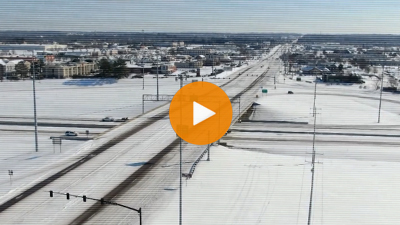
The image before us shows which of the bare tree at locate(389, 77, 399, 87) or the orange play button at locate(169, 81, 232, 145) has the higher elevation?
the bare tree at locate(389, 77, 399, 87)

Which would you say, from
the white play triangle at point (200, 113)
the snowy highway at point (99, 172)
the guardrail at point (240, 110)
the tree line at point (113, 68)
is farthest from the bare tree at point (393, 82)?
the tree line at point (113, 68)

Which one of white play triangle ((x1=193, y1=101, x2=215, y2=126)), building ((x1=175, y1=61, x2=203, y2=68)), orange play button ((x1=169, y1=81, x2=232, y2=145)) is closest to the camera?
orange play button ((x1=169, y1=81, x2=232, y2=145))

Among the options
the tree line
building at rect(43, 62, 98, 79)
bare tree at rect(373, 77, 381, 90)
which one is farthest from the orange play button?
bare tree at rect(373, 77, 381, 90)

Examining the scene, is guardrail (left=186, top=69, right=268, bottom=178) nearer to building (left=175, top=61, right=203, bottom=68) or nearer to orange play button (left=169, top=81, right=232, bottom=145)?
orange play button (left=169, top=81, right=232, bottom=145)

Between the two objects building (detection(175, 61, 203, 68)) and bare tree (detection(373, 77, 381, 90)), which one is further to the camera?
building (detection(175, 61, 203, 68))

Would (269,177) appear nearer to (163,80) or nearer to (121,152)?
(121,152)

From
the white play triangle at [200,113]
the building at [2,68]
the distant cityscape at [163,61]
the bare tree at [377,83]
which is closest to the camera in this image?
the white play triangle at [200,113]

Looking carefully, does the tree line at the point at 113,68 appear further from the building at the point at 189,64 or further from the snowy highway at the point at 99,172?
the snowy highway at the point at 99,172

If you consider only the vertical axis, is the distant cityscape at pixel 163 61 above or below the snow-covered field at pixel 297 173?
above

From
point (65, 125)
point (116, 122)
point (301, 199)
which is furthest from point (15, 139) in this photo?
point (301, 199)
